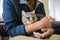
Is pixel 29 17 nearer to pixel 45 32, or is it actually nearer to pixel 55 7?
pixel 45 32

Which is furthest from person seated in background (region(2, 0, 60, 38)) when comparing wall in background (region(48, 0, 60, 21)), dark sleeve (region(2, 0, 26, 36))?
wall in background (region(48, 0, 60, 21))

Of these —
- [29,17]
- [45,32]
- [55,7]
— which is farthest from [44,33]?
[55,7]

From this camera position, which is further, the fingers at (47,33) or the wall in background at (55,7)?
the wall in background at (55,7)

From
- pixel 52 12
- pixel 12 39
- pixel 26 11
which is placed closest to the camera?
pixel 12 39

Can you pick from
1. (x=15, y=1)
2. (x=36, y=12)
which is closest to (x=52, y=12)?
(x=36, y=12)

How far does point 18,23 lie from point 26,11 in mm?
89

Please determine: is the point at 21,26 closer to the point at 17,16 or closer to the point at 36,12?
the point at 17,16

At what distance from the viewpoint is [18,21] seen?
78 cm

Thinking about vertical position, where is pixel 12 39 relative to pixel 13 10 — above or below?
below

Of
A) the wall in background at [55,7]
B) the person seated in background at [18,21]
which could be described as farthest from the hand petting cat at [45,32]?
the wall in background at [55,7]

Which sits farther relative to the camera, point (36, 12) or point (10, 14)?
point (36, 12)

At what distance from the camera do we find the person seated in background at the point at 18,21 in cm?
71

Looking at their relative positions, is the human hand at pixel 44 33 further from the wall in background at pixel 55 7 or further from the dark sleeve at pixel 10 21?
the wall in background at pixel 55 7

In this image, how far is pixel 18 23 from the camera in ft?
2.56
